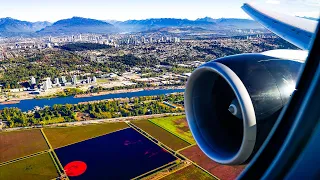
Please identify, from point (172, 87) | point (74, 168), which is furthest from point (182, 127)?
point (172, 87)

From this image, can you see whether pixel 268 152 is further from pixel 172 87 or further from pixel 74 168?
pixel 172 87

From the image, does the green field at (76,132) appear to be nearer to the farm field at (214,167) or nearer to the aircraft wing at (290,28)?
the farm field at (214,167)

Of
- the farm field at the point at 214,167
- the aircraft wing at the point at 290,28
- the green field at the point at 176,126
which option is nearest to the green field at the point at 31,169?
the farm field at the point at 214,167

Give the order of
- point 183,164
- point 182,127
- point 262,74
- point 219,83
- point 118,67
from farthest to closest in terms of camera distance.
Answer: point 118,67, point 182,127, point 183,164, point 219,83, point 262,74

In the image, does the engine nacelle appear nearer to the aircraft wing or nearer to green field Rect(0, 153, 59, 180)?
the aircraft wing

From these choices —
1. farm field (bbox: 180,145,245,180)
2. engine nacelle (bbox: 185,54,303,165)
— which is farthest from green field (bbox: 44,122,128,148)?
engine nacelle (bbox: 185,54,303,165)

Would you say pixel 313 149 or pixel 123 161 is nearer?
pixel 313 149
